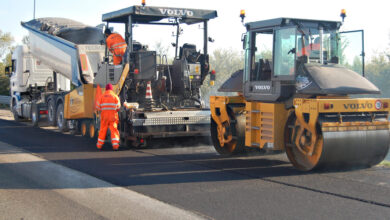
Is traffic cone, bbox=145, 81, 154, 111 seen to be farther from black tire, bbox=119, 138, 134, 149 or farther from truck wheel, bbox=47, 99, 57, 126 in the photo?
truck wheel, bbox=47, 99, 57, 126

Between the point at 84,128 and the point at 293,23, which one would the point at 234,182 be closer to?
the point at 293,23

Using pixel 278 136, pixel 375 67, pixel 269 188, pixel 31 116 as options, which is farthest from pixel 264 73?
pixel 375 67

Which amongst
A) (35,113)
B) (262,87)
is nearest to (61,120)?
(35,113)

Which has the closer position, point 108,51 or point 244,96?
point 244,96

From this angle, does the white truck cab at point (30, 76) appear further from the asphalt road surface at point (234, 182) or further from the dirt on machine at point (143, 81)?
the asphalt road surface at point (234, 182)

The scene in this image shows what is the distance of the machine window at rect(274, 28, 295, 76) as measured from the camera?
26.6ft

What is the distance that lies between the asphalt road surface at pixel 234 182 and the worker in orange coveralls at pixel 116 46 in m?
2.24

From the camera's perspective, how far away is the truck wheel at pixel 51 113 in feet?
54.2

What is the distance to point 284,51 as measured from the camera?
8250 millimetres

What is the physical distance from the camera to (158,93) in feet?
39.8

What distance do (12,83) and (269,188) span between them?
16213 mm

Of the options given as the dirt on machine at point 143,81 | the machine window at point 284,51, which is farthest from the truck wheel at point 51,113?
the machine window at point 284,51

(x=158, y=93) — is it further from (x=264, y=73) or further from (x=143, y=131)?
(x=264, y=73)

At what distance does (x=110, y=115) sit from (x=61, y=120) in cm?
522
